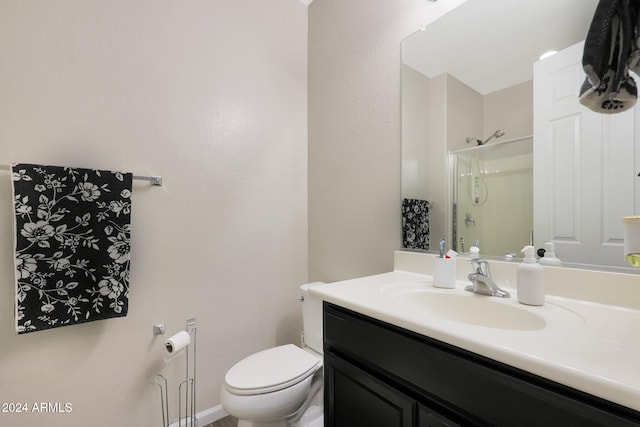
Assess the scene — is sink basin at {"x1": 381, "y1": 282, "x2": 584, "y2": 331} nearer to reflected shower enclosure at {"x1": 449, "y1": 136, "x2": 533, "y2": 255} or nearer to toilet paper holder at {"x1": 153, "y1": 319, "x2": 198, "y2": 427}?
reflected shower enclosure at {"x1": 449, "y1": 136, "x2": 533, "y2": 255}

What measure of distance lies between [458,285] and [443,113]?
0.76 m

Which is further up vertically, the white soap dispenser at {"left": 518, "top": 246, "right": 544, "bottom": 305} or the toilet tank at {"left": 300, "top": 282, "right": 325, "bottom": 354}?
the white soap dispenser at {"left": 518, "top": 246, "right": 544, "bottom": 305}

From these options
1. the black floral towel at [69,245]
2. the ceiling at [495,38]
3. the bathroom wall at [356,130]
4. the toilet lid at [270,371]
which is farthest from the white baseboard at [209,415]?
the ceiling at [495,38]

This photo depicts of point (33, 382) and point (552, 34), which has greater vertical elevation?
point (552, 34)

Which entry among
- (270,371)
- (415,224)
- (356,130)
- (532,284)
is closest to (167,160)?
(356,130)

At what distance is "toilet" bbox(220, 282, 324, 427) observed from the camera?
3.62 ft

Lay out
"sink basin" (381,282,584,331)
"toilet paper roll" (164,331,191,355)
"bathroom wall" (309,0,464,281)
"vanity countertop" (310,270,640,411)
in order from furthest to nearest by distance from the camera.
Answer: "bathroom wall" (309,0,464,281) < "toilet paper roll" (164,331,191,355) < "sink basin" (381,282,584,331) < "vanity countertop" (310,270,640,411)

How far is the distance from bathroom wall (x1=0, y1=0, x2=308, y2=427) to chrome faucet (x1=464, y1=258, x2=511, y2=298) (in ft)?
1.56

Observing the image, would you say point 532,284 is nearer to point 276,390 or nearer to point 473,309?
point 473,309

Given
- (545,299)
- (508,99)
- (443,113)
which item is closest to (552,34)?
(508,99)

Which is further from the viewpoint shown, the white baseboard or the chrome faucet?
the white baseboard

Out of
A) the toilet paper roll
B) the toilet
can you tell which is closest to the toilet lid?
the toilet

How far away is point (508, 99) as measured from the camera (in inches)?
40.6

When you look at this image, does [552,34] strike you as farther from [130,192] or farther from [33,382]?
[33,382]
